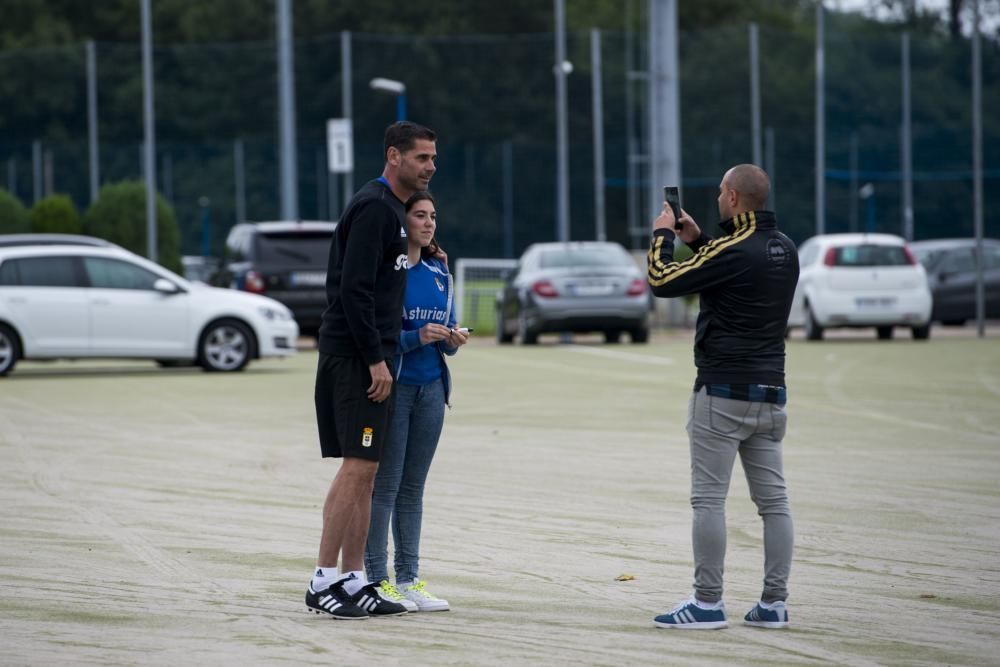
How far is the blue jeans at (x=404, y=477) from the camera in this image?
715 centimetres

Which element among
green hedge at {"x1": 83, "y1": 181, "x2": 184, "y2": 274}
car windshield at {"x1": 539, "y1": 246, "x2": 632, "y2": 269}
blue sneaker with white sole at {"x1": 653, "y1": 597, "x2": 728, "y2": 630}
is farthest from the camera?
green hedge at {"x1": 83, "y1": 181, "x2": 184, "y2": 274}

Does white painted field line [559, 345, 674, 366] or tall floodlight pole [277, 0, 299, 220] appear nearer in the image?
white painted field line [559, 345, 674, 366]

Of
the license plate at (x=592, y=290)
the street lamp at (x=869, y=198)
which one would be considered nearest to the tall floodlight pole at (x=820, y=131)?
the street lamp at (x=869, y=198)

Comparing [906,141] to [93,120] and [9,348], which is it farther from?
[9,348]

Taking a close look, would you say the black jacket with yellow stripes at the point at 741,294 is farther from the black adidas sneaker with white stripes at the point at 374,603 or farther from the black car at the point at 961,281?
the black car at the point at 961,281

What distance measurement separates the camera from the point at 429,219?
7098 millimetres

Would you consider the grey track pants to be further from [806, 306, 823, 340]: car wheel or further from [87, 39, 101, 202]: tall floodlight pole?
[87, 39, 101, 202]: tall floodlight pole

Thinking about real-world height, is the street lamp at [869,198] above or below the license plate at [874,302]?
above

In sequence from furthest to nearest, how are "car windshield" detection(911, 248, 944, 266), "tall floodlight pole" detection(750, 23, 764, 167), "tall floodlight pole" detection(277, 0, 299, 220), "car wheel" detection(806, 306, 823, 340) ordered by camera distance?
1. "tall floodlight pole" detection(750, 23, 764, 167)
2. "tall floodlight pole" detection(277, 0, 299, 220)
3. "car windshield" detection(911, 248, 944, 266)
4. "car wheel" detection(806, 306, 823, 340)

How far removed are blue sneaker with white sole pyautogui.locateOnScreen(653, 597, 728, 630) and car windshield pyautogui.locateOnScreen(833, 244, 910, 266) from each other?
2251 cm

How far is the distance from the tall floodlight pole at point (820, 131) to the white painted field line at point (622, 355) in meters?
17.6

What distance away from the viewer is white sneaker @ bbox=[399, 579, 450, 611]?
7211mm

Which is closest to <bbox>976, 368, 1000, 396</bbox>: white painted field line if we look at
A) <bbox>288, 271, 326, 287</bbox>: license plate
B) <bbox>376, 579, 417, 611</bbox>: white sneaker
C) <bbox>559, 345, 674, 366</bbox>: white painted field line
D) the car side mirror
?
<bbox>559, 345, 674, 366</bbox>: white painted field line

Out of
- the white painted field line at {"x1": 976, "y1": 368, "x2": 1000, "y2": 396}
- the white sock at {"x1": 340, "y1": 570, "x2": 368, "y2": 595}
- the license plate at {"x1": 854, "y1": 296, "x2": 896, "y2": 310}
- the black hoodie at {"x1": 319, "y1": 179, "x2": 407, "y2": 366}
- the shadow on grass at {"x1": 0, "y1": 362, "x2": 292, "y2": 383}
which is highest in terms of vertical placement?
the black hoodie at {"x1": 319, "y1": 179, "x2": 407, "y2": 366}
